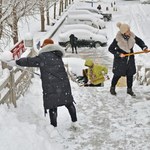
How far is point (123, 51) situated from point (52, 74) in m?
2.25

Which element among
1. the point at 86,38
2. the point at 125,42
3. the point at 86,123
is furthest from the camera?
the point at 86,38

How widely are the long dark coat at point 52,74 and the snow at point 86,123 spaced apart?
497mm

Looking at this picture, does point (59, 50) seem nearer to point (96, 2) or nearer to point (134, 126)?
point (134, 126)

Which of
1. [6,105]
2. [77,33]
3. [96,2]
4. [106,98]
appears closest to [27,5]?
[77,33]

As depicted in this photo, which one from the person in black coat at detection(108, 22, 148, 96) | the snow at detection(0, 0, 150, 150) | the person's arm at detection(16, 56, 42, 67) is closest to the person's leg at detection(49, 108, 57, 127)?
the snow at detection(0, 0, 150, 150)

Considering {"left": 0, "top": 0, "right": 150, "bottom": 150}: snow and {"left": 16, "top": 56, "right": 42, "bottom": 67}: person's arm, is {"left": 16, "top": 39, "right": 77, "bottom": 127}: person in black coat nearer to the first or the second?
{"left": 16, "top": 56, "right": 42, "bottom": 67}: person's arm

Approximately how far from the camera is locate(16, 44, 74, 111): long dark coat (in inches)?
237

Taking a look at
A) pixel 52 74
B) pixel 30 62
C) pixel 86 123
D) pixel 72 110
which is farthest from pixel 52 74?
pixel 86 123

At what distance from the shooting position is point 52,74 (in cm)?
604

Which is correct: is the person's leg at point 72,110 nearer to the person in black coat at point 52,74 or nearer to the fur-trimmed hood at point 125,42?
the person in black coat at point 52,74

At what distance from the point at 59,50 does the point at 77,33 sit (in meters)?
18.5

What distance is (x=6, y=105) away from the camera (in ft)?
20.9

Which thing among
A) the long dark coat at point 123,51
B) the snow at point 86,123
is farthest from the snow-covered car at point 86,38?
the long dark coat at point 123,51

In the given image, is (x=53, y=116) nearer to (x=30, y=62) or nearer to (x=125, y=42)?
(x=30, y=62)
